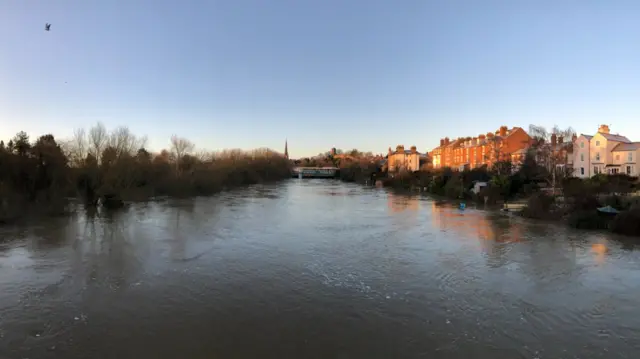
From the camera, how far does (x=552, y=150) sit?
1195 inches

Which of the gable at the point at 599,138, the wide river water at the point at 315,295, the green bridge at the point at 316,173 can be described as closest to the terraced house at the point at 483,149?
the gable at the point at 599,138

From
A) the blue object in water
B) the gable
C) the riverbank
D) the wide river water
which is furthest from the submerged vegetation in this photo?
the gable

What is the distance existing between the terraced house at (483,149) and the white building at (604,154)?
4.94 meters

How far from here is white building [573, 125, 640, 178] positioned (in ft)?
112

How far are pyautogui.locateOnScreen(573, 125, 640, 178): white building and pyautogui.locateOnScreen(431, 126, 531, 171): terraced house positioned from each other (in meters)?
4.94

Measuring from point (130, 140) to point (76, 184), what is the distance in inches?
514

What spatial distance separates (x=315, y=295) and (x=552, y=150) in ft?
92.0

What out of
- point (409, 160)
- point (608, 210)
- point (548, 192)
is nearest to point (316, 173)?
point (409, 160)

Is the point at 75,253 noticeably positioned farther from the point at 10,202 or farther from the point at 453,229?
the point at 453,229

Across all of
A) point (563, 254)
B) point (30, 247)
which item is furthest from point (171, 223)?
point (563, 254)

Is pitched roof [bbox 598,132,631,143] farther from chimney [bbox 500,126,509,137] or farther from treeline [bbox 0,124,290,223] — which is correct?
treeline [bbox 0,124,290,223]

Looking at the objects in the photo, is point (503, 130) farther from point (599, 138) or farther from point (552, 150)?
point (552, 150)

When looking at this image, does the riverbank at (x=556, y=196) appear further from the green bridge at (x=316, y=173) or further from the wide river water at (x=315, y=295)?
the green bridge at (x=316, y=173)

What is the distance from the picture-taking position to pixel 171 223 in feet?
68.6
